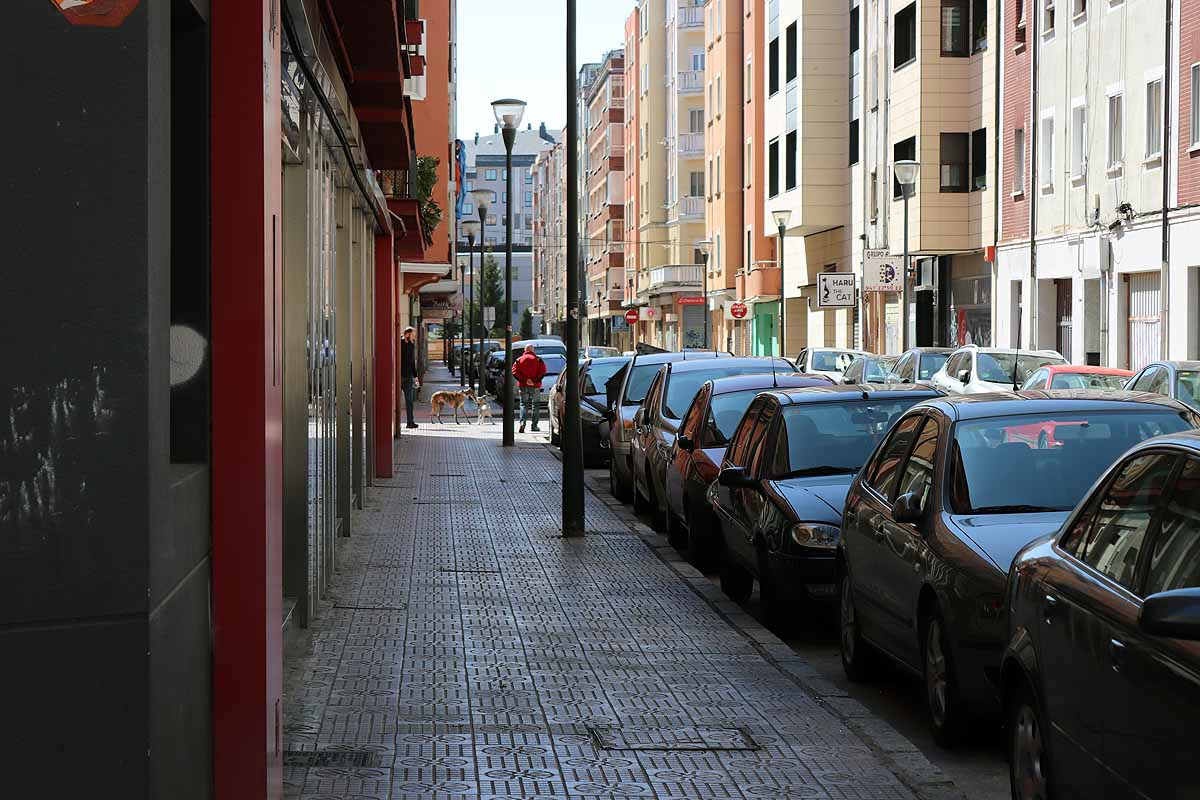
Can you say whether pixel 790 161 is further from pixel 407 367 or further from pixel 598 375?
pixel 598 375

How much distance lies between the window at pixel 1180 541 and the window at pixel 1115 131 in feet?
96.1

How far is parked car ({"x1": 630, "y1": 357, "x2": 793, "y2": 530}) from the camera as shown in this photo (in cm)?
1816

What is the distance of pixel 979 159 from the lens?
42.5m

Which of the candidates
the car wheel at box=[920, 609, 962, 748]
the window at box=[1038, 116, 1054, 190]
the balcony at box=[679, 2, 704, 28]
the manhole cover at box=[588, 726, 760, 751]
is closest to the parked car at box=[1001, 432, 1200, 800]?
the car wheel at box=[920, 609, 962, 748]

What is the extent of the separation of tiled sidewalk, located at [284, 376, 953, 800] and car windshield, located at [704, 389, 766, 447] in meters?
1.11

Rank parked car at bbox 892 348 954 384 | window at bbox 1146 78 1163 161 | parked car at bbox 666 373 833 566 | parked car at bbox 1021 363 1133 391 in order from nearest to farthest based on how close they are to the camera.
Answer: parked car at bbox 666 373 833 566 → parked car at bbox 1021 363 1133 391 → window at bbox 1146 78 1163 161 → parked car at bbox 892 348 954 384

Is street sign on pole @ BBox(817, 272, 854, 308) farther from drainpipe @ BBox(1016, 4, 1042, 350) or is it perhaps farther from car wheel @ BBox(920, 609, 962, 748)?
car wheel @ BBox(920, 609, 962, 748)

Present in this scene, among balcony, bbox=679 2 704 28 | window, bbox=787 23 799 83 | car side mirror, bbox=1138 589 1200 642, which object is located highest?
balcony, bbox=679 2 704 28

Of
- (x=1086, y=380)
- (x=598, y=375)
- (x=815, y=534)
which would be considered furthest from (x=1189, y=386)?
(x=598, y=375)

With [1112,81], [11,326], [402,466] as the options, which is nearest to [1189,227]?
[1112,81]

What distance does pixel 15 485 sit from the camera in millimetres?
3873

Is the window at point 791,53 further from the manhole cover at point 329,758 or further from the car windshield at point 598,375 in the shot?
the manhole cover at point 329,758

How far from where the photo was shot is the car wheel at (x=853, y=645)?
30.8 feet

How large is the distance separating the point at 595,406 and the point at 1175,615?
22.8 metres
